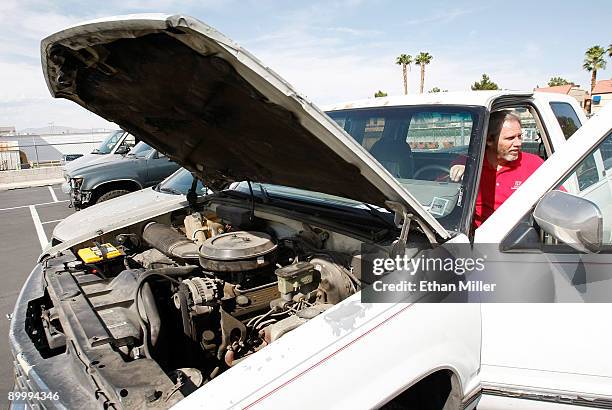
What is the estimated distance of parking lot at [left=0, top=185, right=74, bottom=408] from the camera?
411 centimetres

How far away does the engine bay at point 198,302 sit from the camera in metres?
1.96

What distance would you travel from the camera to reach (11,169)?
18.7 metres

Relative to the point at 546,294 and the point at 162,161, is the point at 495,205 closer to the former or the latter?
the point at 546,294

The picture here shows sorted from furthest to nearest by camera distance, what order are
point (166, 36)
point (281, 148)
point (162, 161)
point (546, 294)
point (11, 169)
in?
point (11, 169) < point (162, 161) < point (281, 148) < point (546, 294) < point (166, 36)

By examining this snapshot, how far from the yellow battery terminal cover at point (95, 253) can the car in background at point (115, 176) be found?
5.40m

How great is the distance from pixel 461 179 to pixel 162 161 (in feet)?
27.1

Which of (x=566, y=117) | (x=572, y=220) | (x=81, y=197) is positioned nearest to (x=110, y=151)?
(x=81, y=197)

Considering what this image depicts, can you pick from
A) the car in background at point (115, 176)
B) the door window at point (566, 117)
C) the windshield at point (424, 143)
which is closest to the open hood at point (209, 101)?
the windshield at point (424, 143)

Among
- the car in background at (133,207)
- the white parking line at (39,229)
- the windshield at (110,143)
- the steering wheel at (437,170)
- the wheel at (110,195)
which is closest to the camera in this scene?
the steering wheel at (437,170)

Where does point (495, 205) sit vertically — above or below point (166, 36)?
below

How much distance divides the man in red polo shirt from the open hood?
1148mm

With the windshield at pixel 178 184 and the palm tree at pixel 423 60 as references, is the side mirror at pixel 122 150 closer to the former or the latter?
the windshield at pixel 178 184

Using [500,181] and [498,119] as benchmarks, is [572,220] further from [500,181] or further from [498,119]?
[498,119]

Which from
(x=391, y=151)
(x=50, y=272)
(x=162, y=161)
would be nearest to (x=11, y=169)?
(x=162, y=161)
